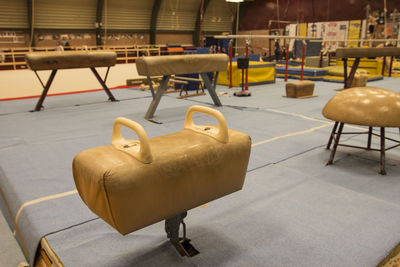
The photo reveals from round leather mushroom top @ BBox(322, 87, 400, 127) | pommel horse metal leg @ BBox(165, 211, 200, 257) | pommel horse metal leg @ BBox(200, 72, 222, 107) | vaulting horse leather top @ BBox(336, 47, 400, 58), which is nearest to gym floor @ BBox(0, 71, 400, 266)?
pommel horse metal leg @ BBox(165, 211, 200, 257)

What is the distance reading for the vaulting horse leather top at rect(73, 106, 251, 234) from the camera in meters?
1.16

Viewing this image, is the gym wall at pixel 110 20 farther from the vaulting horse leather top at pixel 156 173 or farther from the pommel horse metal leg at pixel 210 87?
the vaulting horse leather top at pixel 156 173

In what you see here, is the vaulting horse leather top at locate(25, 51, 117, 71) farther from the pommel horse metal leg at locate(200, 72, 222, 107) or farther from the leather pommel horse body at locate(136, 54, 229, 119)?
the pommel horse metal leg at locate(200, 72, 222, 107)

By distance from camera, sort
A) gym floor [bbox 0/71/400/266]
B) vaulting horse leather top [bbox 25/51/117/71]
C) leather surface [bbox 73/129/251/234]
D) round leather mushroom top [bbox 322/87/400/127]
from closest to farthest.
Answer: leather surface [bbox 73/129/251/234]
gym floor [bbox 0/71/400/266]
round leather mushroom top [bbox 322/87/400/127]
vaulting horse leather top [bbox 25/51/117/71]

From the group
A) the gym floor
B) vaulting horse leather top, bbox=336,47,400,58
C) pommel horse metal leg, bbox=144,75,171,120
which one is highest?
vaulting horse leather top, bbox=336,47,400,58

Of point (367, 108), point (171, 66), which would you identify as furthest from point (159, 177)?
point (171, 66)

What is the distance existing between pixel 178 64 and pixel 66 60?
78.6 inches

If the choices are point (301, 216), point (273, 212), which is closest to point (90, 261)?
point (273, 212)

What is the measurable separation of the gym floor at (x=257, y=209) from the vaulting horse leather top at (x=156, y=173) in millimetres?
387

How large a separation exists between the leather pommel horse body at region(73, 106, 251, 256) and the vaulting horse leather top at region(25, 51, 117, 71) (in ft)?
14.0

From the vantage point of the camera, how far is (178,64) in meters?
4.50

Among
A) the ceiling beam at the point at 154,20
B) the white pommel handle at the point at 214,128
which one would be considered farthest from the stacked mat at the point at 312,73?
the ceiling beam at the point at 154,20

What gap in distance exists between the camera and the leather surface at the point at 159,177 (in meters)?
1.16

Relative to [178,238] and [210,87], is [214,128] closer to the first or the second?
[178,238]
